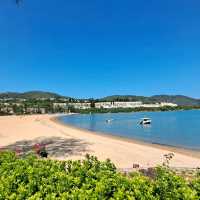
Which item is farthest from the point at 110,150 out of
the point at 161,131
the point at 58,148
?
the point at 161,131

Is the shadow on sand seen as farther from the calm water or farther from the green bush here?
the green bush

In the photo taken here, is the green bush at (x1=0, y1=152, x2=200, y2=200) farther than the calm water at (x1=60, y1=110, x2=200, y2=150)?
No

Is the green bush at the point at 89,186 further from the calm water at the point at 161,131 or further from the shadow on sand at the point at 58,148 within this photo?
the calm water at the point at 161,131

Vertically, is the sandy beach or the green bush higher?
the green bush

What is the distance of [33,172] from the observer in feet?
21.6

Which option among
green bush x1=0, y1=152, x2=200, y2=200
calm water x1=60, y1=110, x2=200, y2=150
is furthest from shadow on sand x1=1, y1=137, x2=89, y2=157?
green bush x1=0, y1=152, x2=200, y2=200

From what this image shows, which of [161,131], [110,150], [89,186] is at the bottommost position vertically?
[161,131]

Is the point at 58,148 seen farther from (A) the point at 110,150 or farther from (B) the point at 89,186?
(B) the point at 89,186

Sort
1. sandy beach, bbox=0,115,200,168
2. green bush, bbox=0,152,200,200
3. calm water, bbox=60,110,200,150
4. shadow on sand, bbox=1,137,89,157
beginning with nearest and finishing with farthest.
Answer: green bush, bbox=0,152,200,200 < sandy beach, bbox=0,115,200,168 < shadow on sand, bbox=1,137,89,157 < calm water, bbox=60,110,200,150

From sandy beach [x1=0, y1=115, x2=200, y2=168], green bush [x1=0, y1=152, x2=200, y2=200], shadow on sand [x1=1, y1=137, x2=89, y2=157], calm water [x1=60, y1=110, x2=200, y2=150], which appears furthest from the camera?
calm water [x1=60, y1=110, x2=200, y2=150]

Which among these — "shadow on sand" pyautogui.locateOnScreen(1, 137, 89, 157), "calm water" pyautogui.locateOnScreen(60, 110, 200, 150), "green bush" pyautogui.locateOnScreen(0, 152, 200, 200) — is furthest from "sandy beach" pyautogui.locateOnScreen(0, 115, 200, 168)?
"green bush" pyautogui.locateOnScreen(0, 152, 200, 200)

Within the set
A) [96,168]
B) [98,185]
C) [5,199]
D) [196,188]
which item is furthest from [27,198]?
[196,188]

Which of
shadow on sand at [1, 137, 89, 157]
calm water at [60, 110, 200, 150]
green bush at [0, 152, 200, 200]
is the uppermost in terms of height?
green bush at [0, 152, 200, 200]

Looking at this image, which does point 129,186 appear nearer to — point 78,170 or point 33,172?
point 78,170
